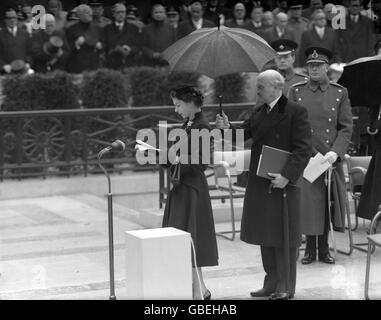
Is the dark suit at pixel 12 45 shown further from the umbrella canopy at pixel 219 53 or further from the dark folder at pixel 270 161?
the dark folder at pixel 270 161

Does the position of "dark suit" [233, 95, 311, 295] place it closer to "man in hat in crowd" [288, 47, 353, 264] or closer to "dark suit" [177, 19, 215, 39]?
"man in hat in crowd" [288, 47, 353, 264]

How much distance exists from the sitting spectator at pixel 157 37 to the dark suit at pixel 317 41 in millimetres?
2297

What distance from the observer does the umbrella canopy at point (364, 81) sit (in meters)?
9.97

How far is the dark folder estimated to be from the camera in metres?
7.69

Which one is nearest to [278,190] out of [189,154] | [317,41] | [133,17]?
[189,154]

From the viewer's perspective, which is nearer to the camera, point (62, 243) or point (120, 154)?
point (62, 243)

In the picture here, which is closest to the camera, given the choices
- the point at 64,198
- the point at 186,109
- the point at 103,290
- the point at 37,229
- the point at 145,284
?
the point at 145,284

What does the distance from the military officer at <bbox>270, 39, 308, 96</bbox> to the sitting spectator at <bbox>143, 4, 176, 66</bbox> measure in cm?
672

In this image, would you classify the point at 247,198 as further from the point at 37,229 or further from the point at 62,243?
the point at 37,229

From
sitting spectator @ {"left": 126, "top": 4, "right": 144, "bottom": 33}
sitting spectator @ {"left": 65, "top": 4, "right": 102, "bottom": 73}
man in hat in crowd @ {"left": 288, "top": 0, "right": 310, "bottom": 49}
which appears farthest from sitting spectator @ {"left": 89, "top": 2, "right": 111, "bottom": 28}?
man in hat in crowd @ {"left": 288, "top": 0, "right": 310, "bottom": 49}

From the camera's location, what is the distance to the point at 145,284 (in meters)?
6.94

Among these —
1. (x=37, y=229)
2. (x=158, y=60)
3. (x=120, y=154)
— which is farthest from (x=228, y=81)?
(x=37, y=229)

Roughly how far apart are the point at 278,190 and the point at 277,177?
0.55 feet
